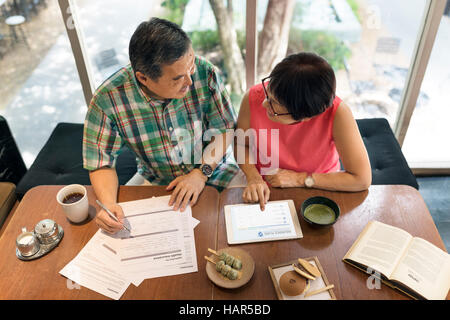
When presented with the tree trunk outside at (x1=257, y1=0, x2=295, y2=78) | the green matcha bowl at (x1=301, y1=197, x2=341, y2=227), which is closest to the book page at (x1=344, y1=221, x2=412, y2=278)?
the green matcha bowl at (x1=301, y1=197, x2=341, y2=227)

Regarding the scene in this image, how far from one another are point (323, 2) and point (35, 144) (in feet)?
7.20

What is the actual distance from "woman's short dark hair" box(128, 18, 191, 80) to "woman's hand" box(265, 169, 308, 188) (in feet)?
1.93

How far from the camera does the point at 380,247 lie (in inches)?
48.4

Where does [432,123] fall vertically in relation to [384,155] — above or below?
below

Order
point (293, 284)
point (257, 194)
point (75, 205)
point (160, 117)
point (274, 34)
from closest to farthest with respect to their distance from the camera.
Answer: point (293, 284) < point (75, 205) < point (257, 194) < point (160, 117) < point (274, 34)

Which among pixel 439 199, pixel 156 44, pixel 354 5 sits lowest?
pixel 439 199

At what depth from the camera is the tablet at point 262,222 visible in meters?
1.31

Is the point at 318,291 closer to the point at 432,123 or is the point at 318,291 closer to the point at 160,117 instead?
the point at 160,117

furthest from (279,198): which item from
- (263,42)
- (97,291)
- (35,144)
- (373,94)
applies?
(35,144)

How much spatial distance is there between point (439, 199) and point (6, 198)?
2.65 meters

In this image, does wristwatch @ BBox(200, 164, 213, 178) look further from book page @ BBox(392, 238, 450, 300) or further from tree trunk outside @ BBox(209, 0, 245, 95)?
tree trunk outside @ BBox(209, 0, 245, 95)

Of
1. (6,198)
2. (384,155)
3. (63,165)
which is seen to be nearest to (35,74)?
(63,165)

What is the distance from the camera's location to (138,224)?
1.37m

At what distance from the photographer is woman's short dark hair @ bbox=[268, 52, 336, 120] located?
1304 mm
